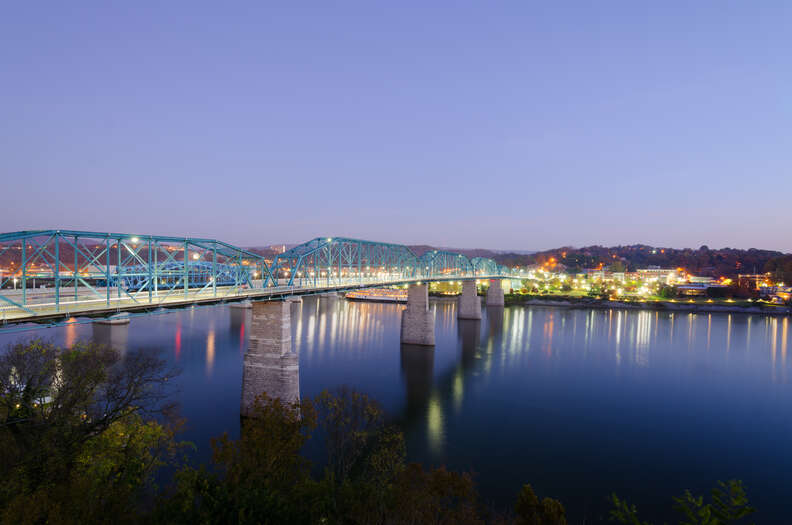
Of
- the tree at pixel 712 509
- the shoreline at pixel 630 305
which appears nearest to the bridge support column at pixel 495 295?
the shoreline at pixel 630 305

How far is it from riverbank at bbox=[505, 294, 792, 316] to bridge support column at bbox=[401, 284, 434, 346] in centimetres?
4260

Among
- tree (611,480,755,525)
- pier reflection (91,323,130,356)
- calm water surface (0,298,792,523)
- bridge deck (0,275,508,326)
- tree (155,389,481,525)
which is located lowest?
calm water surface (0,298,792,523)

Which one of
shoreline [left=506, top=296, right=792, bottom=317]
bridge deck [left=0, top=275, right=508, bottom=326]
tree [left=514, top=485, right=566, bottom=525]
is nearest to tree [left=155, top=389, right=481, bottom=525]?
tree [left=514, top=485, right=566, bottom=525]

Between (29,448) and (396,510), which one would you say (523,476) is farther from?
(29,448)

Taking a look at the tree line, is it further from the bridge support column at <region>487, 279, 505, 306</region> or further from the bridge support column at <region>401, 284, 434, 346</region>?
the bridge support column at <region>487, 279, 505, 306</region>

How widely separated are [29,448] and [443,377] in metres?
24.9

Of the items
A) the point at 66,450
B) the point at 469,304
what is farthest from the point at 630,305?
the point at 66,450

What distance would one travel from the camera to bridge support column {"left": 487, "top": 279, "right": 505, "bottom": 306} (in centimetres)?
7788

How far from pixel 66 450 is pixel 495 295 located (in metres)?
72.9

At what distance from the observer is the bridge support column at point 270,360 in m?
20.2

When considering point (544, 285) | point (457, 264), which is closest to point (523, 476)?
point (457, 264)

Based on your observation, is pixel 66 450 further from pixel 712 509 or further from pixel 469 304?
pixel 469 304

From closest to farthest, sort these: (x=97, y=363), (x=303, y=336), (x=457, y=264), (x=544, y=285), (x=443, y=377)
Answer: (x=97, y=363)
(x=443, y=377)
(x=303, y=336)
(x=457, y=264)
(x=544, y=285)

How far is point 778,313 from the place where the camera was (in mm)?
69812
